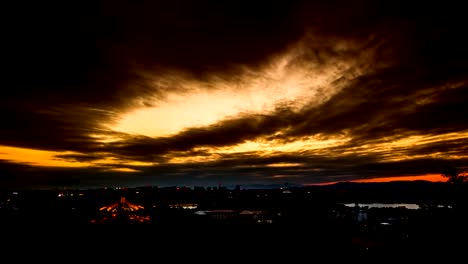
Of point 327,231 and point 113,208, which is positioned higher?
point 113,208

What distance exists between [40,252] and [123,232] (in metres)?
9.59

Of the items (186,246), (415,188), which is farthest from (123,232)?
(415,188)

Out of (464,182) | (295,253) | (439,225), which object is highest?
(464,182)

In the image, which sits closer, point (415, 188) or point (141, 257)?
point (141, 257)

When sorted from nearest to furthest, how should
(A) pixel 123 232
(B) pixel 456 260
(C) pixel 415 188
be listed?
(B) pixel 456 260 < (A) pixel 123 232 < (C) pixel 415 188

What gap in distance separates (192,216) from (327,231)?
31.9 metres

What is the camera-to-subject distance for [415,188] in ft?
644

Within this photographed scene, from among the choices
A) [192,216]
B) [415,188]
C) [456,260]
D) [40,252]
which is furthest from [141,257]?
[415,188]

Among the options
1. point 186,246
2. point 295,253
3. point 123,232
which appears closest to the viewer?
point 295,253

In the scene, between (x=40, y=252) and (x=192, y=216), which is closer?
(x=40, y=252)

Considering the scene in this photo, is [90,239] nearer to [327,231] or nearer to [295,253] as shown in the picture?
[295,253]

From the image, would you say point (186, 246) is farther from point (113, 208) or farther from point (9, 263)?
point (9, 263)

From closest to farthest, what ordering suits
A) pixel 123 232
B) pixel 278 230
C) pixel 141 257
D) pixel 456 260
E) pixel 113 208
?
pixel 456 260
pixel 141 257
pixel 123 232
pixel 113 208
pixel 278 230

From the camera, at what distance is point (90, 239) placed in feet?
119
